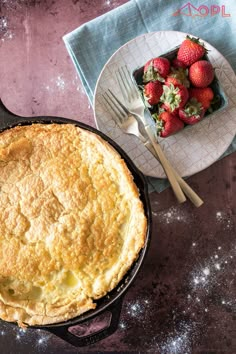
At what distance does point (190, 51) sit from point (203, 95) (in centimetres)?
15

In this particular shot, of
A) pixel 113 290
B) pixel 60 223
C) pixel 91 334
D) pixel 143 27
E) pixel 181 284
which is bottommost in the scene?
pixel 181 284

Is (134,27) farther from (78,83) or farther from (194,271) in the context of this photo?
(194,271)

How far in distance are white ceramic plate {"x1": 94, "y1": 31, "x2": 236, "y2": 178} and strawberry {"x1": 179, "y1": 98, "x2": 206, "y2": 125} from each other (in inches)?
3.9

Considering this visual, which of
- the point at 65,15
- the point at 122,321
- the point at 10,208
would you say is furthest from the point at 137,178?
the point at 65,15

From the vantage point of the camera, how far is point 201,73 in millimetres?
1741

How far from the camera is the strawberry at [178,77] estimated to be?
68.4 inches

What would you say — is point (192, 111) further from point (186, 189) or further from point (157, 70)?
point (186, 189)

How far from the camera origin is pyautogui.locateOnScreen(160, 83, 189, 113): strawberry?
1709 mm

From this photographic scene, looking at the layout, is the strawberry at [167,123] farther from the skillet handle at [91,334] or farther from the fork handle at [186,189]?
the skillet handle at [91,334]

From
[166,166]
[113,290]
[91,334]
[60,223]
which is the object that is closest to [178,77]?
[166,166]

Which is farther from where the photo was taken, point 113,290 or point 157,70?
point 157,70

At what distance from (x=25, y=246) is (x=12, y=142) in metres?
0.33

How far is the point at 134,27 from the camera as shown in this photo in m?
1.95

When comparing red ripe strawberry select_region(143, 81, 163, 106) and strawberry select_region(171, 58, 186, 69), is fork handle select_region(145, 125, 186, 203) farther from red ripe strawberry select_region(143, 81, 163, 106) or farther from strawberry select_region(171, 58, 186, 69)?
strawberry select_region(171, 58, 186, 69)
